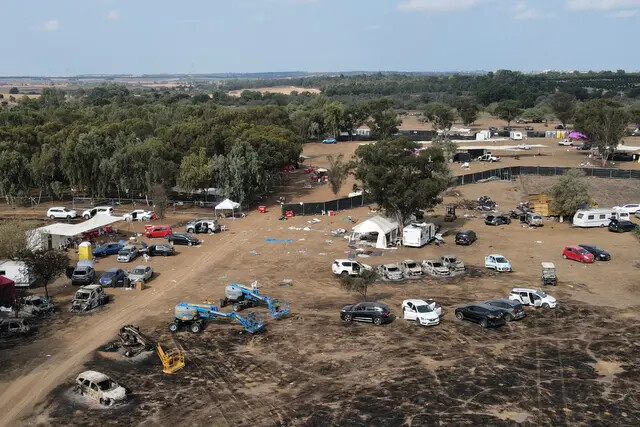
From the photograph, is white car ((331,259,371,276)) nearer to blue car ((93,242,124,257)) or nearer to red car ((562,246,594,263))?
red car ((562,246,594,263))

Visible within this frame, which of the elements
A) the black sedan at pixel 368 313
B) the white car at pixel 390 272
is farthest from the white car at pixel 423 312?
the white car at pixel 390 272

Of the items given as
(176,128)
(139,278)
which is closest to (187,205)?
(176,128)

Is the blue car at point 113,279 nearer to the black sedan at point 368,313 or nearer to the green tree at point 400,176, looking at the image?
the black sedan at point 368,313

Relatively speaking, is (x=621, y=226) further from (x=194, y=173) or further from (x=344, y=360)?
(x=194, y=173)

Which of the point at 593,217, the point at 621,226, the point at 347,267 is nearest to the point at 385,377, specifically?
the point at 347,267

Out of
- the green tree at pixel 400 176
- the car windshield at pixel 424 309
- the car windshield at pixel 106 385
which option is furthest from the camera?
the green tree at pixel 400 176

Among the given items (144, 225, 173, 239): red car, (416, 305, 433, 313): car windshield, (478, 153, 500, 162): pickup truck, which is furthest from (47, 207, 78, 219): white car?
(478, 153, 500, 162): pickup truck
